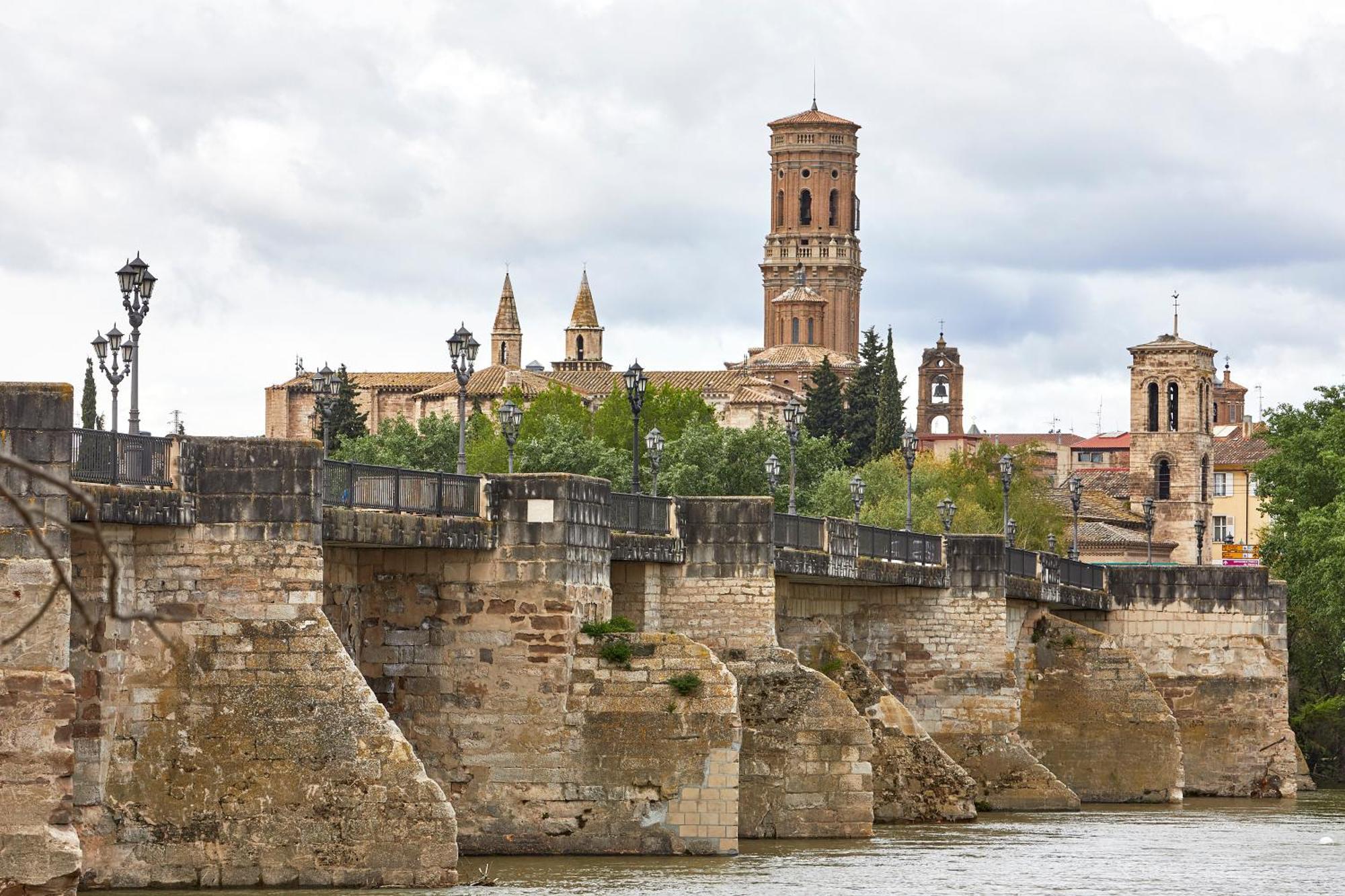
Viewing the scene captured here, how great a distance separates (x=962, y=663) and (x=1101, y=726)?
250 inches

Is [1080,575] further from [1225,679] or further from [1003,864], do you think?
[1003,864]

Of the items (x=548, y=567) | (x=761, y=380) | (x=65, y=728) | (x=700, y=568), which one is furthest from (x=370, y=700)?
(x=761, y=380)

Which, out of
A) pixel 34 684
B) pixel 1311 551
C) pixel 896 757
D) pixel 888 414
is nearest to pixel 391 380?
pixel 888 414

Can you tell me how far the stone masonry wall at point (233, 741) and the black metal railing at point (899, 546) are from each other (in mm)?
19653

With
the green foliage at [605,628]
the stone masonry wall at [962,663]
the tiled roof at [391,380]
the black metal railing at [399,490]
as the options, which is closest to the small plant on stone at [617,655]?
the green foliage at [605,628]

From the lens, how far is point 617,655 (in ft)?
105

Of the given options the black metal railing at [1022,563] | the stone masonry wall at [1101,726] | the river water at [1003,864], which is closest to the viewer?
the river water at [1003,864]

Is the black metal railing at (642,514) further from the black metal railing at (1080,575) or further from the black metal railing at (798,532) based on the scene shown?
the black metal railing at (1080,575)

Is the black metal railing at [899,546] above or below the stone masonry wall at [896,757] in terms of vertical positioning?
above

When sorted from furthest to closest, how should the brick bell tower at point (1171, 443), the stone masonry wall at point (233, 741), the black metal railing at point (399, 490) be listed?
the brick bell tower at point (1171, 443), the black metal railing at point (399, 490), the stone masonry wall at point (233, 741)

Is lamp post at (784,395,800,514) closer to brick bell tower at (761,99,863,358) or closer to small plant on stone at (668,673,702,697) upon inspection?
small plant on stone at (668,673,702,697)

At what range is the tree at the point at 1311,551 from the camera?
6669 cm

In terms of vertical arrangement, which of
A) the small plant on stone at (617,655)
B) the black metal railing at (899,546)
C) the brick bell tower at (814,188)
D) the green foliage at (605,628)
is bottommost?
the small plant on stone at (617,655)

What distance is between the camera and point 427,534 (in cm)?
3038
